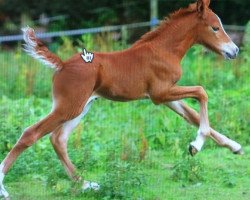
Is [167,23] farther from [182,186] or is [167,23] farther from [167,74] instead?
[182,186]

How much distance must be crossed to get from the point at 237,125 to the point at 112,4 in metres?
11.1

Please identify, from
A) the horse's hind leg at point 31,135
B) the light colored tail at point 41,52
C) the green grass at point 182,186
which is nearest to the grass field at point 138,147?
the green grass at point 182,186

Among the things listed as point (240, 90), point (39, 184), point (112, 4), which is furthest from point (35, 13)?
point (39, 184)

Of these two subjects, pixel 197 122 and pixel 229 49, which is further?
pixel 197 122

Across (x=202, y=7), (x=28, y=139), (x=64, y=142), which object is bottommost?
(x=64, y=142)

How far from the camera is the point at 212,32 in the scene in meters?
9.32

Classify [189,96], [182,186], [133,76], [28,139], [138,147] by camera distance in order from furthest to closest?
[138,147], [182,186], [189,96], [133,76], [28,139]

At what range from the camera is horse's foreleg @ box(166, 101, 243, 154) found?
9.24 metres

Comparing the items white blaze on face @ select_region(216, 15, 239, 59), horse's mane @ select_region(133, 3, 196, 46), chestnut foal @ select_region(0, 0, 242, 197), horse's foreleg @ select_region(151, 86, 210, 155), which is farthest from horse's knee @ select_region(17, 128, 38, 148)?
white blaze on face @ select_region(216, 15, 239, 59)

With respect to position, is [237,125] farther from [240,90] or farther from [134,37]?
[134,37]

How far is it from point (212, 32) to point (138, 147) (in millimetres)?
1941

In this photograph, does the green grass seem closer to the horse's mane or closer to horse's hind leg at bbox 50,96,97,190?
horse's hind leg at bbox 50,96,97,190

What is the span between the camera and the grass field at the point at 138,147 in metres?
8.95

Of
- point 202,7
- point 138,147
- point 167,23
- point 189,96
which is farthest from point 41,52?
A: point 138,147
